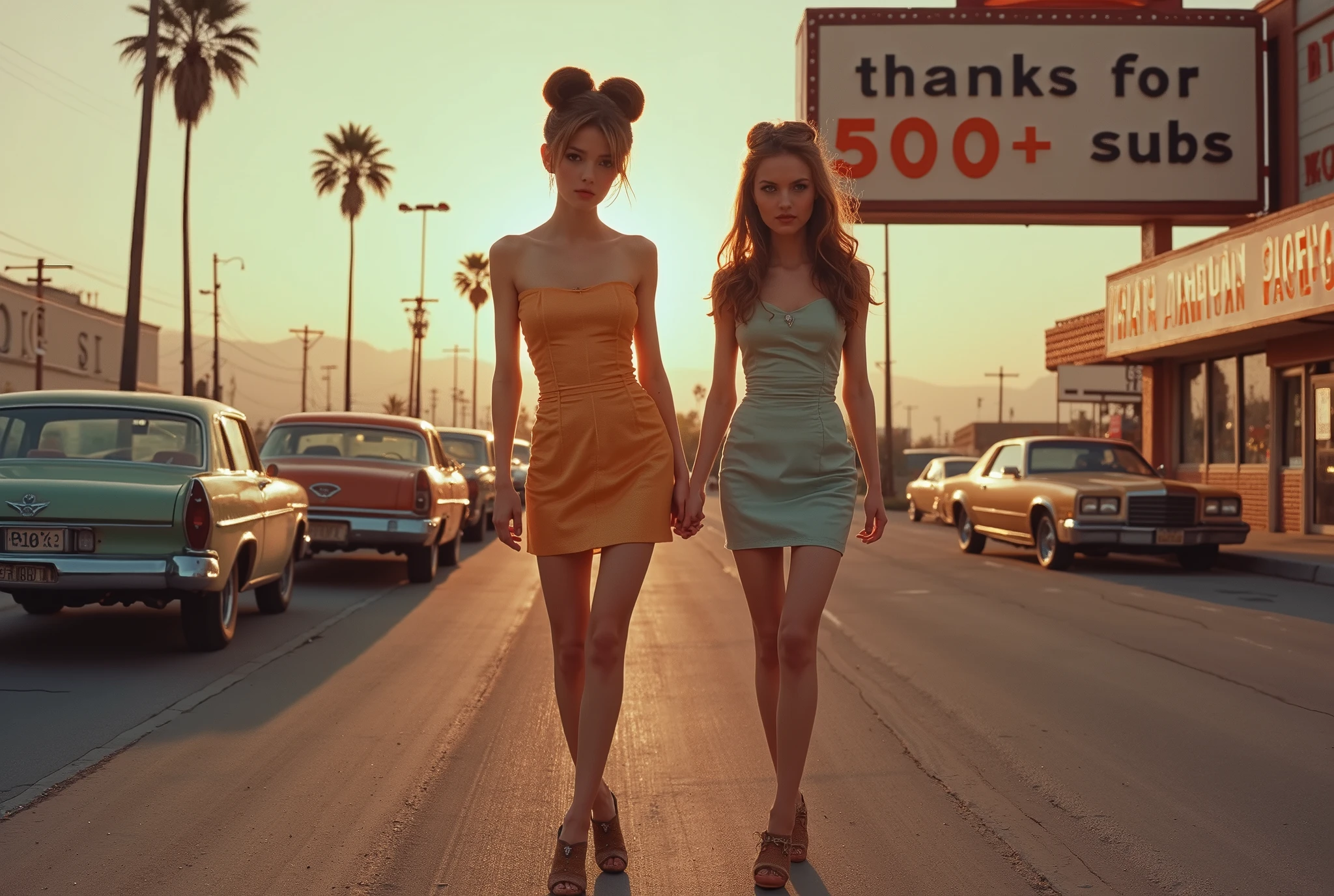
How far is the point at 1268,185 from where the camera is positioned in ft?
87.6

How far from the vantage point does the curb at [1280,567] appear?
15.6 metres

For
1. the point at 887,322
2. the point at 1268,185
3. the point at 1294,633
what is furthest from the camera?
the point at 887,322

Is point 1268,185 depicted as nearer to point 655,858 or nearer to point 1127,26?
point 1127,26

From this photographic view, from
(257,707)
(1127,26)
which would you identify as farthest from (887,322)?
(257,707)

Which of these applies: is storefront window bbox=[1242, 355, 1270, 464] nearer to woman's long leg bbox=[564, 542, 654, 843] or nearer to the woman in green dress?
the woman in green dress

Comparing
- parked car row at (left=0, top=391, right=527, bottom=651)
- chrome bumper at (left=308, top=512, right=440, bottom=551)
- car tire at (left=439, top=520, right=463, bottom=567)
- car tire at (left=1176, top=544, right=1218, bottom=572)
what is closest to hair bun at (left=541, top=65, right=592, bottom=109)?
parked car row at (left=0, top=391, right=527, bottom=651)

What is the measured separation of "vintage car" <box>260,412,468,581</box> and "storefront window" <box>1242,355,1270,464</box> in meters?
14.9

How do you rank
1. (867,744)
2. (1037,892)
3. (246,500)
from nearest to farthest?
(1037,892) < (867,744) < (246,500)

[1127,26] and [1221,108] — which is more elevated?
[1127,26]

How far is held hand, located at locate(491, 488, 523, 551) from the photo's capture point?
434cm

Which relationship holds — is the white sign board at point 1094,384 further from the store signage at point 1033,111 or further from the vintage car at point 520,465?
the vintage car at point 520,465

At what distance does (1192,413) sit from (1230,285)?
19.1 feet

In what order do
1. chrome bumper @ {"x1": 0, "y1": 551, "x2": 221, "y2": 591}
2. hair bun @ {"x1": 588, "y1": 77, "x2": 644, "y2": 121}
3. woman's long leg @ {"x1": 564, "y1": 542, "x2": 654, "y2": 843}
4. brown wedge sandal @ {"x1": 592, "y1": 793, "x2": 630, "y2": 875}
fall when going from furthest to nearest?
chrome bumper @ {"x1": 0, "y1": 551, "x2": 221, "y2": 591} → hair bun @ {"x1": 588, "y1": 77, "x2": 644, "y2": 121} → brown wedge sandal @ {"x1": 592, "y1": 793, "x2": 630, "y2": 875} → woman's long leg @ {"x1": 564, "y1": 542, "x2": 654, "y2": 843}

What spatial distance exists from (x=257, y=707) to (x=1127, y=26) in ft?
81.3
